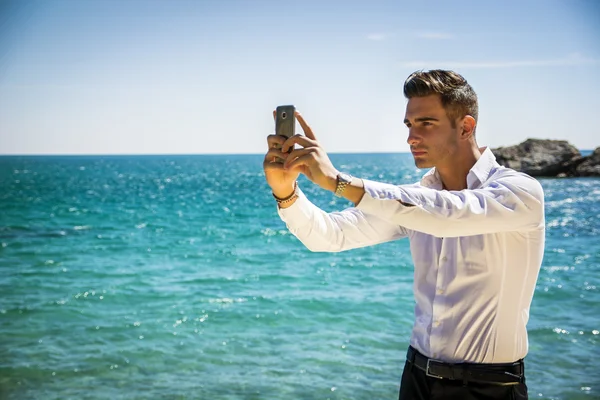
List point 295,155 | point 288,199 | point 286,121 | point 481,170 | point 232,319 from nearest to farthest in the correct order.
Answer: point 295,155, point 286,121, point 481,170, point 288,199, point 232,319

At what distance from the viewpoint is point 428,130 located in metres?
2.39

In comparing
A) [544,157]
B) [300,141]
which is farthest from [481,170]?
[544,157]

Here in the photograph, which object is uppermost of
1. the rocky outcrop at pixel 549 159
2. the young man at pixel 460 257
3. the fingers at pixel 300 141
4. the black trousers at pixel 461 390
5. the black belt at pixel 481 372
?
the rocky outcrop at pixel 549 159

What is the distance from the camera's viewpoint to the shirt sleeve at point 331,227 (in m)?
2.55

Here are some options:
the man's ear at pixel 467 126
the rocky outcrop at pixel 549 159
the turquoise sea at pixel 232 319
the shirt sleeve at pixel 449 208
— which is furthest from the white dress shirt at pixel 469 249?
the rocky outcrop at pixel 549 159

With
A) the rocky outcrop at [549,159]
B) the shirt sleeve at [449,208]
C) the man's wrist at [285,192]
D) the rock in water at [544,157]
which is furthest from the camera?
the rock in water at [544,157]

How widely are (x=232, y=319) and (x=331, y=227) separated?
8.39 metres

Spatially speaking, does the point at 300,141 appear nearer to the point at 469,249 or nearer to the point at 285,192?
the point at 285,192

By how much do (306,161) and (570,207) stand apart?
100 feet

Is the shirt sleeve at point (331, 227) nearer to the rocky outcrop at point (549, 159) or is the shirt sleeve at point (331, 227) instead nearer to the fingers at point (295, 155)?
the fingers at point (295, 155)

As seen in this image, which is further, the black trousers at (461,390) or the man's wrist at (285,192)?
the man's wrist at (285,192)

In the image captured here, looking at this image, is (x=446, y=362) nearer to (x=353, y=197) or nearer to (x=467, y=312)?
(x=467, y=312)

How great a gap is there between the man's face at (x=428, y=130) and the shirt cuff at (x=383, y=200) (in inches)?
15.6

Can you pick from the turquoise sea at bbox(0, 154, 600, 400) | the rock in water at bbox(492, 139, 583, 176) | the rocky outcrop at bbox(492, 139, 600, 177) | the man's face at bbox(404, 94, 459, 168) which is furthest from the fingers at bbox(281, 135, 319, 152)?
the rock in water at bbox(492, 139, 583, 176)
